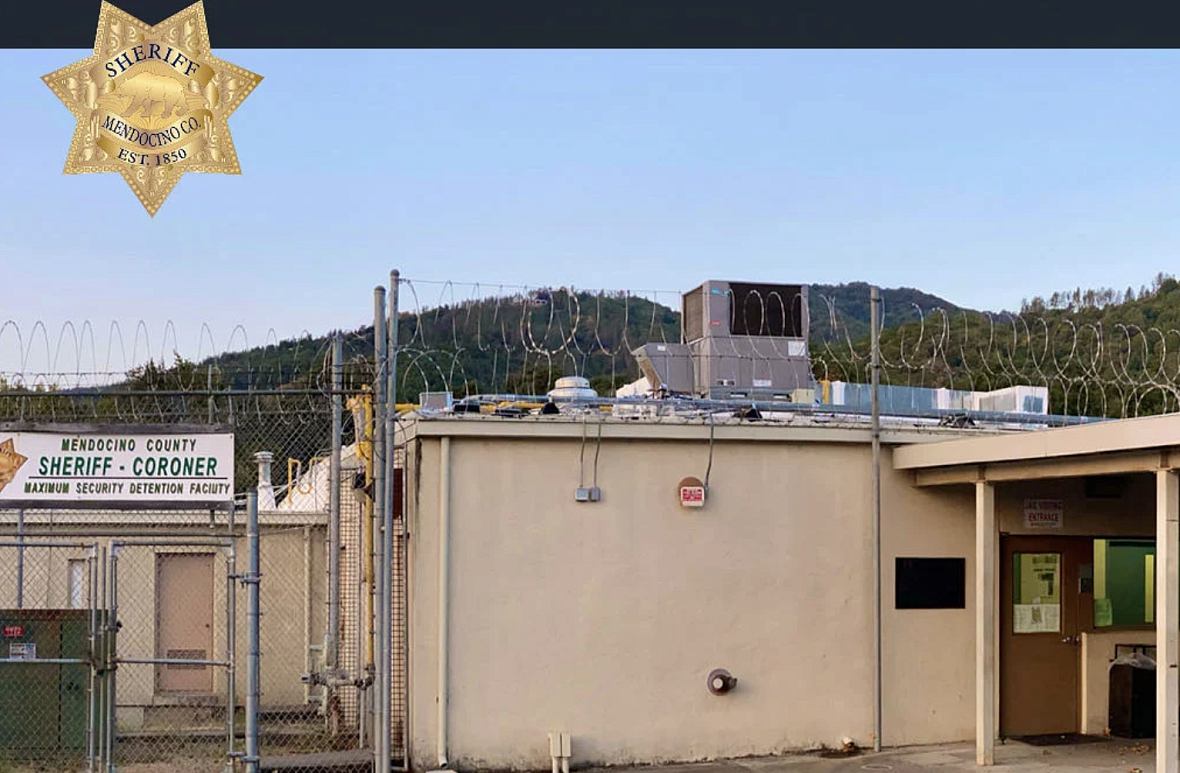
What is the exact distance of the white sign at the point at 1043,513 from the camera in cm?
1277

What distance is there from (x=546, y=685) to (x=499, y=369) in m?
2.86

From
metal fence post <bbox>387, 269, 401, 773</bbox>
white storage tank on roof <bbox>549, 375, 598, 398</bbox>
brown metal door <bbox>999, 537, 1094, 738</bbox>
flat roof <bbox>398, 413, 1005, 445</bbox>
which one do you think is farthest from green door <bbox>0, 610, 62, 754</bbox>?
brown metal door <bbox>999, 537, 1094, 738</bbox>

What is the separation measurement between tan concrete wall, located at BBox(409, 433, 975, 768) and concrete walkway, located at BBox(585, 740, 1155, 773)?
19 centimetres

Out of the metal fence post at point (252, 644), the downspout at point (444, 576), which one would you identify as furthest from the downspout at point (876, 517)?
the metal fence post at point (252, 644)

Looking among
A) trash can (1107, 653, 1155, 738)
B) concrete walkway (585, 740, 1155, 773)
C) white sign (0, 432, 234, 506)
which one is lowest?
concrete walkway (585, 740, 1155, 773)

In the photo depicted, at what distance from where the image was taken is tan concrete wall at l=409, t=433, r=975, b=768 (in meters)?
11.2

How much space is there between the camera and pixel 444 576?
436 inches

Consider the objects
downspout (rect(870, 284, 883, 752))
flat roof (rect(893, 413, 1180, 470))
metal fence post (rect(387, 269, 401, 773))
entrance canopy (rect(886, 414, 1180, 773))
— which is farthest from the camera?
downspout (rect(870, 284, 883, 752))

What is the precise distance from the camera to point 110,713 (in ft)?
32.2

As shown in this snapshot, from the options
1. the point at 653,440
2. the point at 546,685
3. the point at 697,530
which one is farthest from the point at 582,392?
the point at 546,685

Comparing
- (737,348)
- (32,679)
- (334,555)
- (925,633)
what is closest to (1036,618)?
(925,633)

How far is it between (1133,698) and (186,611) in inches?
415

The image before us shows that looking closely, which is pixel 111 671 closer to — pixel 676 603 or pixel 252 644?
pixel 252 644

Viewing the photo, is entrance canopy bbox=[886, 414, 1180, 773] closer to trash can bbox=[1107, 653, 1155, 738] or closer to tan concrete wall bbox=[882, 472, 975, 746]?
tan concrete wall bbox=[882, 472, 975, 746]
